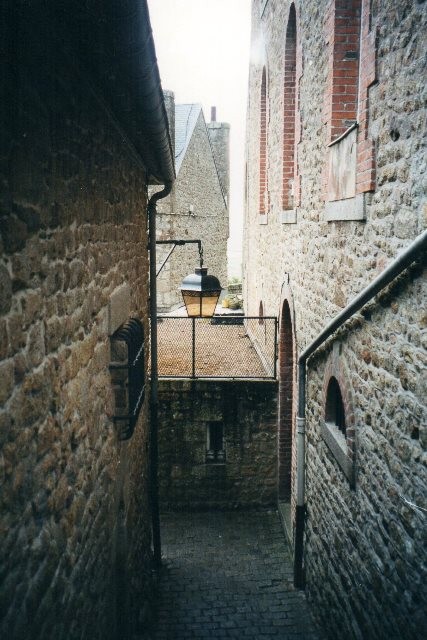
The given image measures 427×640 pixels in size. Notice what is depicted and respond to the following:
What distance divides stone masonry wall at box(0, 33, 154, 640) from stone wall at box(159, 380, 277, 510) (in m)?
4.59

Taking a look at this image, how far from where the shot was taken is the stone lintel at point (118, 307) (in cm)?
396

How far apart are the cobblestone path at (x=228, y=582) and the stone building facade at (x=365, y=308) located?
589 millimetres

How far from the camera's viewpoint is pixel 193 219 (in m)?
19.3

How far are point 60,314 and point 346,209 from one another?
115 inches

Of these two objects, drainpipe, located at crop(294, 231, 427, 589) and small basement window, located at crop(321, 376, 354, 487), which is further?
small basement window, located at crop(321, 376, 354, 487)

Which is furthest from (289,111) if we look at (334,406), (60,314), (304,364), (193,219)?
(193,219)

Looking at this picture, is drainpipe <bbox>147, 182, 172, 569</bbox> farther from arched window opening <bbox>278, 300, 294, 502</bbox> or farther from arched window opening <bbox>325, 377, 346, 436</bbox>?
arched window opening <bbox>278, 300, 294, 502</bbox>

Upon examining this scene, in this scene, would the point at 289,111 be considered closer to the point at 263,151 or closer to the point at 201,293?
the point at 263,151

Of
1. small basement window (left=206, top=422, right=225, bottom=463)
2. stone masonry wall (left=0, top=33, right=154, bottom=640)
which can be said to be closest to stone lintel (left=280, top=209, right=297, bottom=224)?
stone masonry wall (left=0, top=33, right=154, bottom=640)

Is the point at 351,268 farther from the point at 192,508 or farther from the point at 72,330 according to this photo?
the point at 192,508

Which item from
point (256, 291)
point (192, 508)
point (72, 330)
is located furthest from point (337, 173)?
point (256, 291)

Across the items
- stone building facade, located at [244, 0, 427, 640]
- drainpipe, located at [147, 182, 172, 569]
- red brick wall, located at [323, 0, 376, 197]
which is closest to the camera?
stone building facade, located at [244, 0, 427, 640]

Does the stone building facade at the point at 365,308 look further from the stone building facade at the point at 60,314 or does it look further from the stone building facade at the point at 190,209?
the stone building facade at the point at 190,209

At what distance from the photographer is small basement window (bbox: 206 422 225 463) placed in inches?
363
